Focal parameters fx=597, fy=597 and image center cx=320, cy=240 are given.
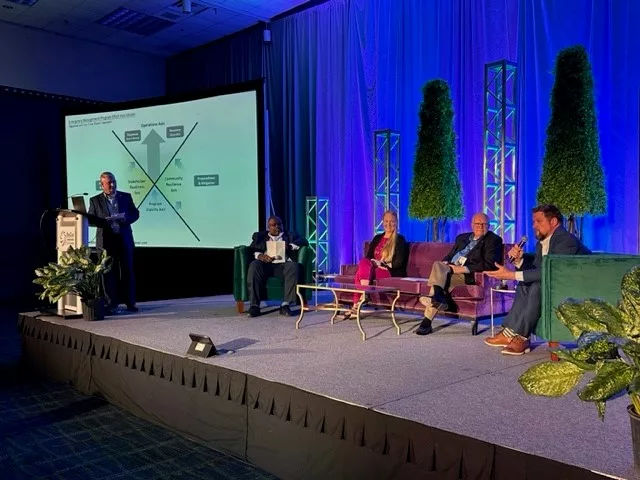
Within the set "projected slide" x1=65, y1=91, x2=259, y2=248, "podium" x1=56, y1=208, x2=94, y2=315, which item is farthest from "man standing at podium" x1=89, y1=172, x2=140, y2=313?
"projected slide" x1=65, y1=91, x2=259, y2=248

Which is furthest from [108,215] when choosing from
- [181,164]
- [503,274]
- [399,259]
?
[503,274]

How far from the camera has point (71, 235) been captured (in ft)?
15.6

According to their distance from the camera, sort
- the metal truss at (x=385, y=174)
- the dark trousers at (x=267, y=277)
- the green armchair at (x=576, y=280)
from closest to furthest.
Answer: the green armchair at (x=576, y=280)
the dark trousers at (x=267, y=277)
the metal truss at (x=385, y=174)

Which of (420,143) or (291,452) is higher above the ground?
(420,143)

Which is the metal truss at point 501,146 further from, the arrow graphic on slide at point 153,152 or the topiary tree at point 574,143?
the arrow graphic on slide at point 153,152

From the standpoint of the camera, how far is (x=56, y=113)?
8.50 m

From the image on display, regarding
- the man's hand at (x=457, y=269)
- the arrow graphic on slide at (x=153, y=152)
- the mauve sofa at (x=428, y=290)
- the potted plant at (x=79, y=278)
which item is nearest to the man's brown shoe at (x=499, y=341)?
the mauve sofa at (x=428, y=290)

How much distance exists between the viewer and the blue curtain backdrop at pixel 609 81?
5.02 metres

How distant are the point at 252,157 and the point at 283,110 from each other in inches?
65.7

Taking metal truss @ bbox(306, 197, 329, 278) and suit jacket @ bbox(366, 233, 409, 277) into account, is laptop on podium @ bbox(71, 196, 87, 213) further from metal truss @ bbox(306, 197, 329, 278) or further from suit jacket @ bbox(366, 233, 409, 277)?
metal truss @ bbox(306, 197, 329, 278)

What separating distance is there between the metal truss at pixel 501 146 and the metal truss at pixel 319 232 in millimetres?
2145

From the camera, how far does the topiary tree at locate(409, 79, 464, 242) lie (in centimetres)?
576

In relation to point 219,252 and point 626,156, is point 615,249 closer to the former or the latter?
point 626,156

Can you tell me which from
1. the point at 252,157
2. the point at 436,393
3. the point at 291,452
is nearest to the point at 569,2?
the point at 252,157
